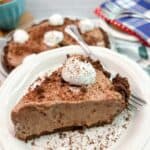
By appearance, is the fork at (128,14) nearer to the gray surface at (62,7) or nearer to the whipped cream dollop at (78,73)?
the gray surface at (62,7)

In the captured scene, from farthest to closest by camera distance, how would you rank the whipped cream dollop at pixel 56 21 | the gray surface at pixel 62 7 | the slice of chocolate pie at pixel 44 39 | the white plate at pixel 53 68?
the gray surface at pixel 62 7
the whipped cream dollop at pixel 56 21
the slice of chocolate pie at pixel 44 39
the white plate at pixel 53 68

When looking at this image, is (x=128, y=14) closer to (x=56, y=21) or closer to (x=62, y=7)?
(x=56, y=21)

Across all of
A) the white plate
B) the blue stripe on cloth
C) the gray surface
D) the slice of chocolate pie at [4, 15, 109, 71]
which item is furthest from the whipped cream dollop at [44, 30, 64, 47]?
the gray surface

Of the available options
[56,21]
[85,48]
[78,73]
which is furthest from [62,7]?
[78,73]

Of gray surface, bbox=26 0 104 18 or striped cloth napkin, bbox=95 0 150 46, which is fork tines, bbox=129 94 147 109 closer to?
striped cloth napkin, bbox=95 0 150 46

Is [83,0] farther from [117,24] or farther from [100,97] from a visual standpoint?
[100,97]

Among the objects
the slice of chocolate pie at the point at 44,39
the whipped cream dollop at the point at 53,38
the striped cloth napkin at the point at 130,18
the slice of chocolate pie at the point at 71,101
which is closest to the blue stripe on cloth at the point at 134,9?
the striped cloth napkin at the point at 130,18
